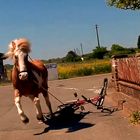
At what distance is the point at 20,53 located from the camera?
10.6m

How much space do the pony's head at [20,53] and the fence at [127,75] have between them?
2870mm

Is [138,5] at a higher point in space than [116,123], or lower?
higher

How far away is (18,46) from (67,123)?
2358mm

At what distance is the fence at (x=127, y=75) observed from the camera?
12.3 meters

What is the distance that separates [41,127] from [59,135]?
4.63 ft

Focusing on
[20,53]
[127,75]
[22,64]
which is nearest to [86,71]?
[127,75]

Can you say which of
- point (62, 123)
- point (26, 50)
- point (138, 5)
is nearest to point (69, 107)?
point (62, 123)

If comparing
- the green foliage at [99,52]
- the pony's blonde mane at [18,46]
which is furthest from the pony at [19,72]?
the green foliage at [99,52]

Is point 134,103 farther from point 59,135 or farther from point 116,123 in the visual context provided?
point 59,135

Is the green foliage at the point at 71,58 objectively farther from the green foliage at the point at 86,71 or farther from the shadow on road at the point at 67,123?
the shadow on road at the point at 67,123

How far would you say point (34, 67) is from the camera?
36.4 ft

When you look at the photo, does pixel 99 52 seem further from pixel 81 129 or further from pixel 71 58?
pixel 81 129

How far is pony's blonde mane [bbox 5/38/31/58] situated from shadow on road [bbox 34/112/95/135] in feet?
6.33

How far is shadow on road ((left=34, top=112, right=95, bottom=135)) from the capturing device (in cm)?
1057
